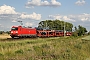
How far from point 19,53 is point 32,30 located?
4630 cm

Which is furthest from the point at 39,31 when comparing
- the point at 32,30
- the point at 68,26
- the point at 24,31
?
the point at 68,26

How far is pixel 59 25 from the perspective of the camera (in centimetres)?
14538

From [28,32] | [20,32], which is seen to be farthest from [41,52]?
[28,32]

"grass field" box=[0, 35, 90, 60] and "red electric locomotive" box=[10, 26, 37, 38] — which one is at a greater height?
"red electric locomotive" box=[10, 26, 37, 38]

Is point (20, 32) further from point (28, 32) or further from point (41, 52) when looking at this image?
point (41, 52)

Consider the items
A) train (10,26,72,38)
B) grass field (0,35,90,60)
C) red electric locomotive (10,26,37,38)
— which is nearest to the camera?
grass field (0,35,90,60)

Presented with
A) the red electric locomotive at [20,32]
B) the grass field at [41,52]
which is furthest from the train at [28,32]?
the grass field at [41,52]

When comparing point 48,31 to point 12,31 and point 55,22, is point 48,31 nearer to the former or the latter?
point 12,31

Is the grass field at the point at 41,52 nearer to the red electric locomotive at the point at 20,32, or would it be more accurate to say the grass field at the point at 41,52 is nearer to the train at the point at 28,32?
the red electric locomotive at the point at 20,32

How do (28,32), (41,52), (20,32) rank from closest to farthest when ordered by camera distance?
(41,52) → (20,32) → (28,32)

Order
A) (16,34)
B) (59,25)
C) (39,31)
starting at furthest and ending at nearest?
(59,25) → (39,31) → (16,34)

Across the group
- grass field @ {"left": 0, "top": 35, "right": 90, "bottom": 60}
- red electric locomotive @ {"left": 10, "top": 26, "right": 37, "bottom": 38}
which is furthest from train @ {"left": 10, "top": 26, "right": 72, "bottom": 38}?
grass field @ {"left": 0, "top": 35, "right": 90, "bottom": 60}

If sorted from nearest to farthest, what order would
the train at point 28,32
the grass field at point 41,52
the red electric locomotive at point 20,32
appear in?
the grass field at point 41,52 → the red electric locomotive at point 20,32 → the train at point 28,32

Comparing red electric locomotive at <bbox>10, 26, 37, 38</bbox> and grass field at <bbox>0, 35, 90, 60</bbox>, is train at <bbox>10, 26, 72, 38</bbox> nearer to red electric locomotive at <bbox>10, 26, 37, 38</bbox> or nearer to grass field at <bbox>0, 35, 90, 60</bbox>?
red electric locomotive at <bbox>10, 26, 37, 38</bbox>
